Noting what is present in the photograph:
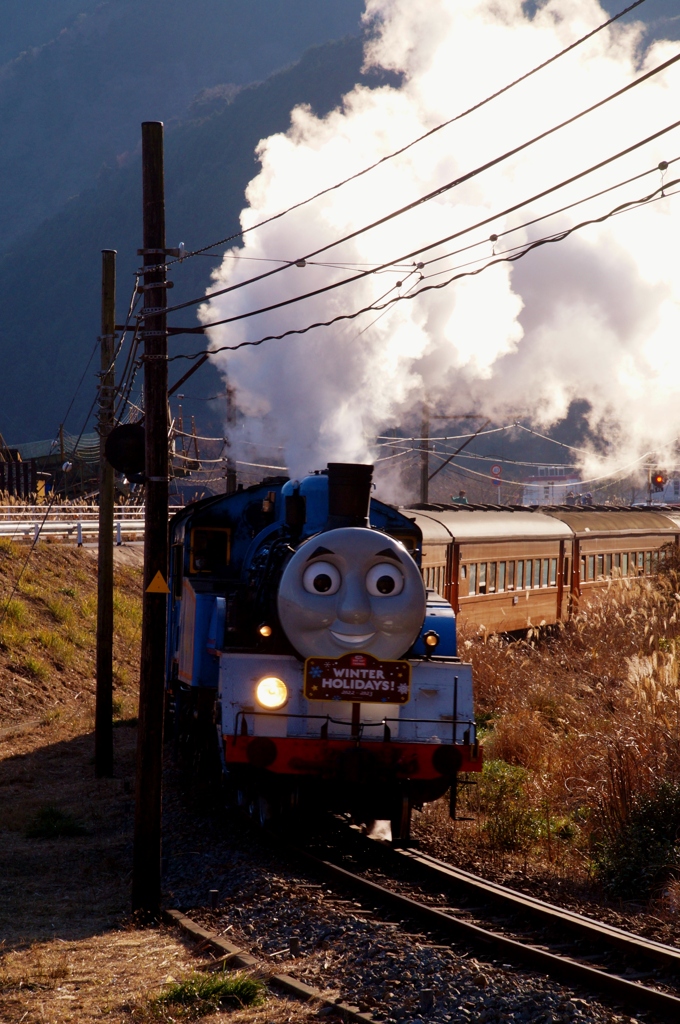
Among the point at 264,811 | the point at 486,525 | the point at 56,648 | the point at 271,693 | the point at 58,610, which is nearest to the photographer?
the point at 271,693

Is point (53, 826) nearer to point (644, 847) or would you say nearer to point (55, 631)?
point (644, 847)

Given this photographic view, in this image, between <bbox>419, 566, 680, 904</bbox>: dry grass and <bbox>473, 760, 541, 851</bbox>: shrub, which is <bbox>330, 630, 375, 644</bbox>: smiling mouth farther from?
<bbox>473, 760, 541, 851</bbox>: shrub

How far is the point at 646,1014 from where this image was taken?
5465 mm

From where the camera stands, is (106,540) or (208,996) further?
(106,540)

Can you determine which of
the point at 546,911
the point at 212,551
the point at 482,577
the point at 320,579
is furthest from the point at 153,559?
the point at 482,577

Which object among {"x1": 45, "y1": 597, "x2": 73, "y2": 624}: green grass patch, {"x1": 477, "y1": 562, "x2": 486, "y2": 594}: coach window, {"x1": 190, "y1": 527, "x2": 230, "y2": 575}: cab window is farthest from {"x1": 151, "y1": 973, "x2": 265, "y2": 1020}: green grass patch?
{"x1": 45, "y1": 597, "x2": 73, "y2": 624}: green grass patch

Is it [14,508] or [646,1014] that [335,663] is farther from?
[14,508]

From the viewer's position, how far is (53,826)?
10.4 m

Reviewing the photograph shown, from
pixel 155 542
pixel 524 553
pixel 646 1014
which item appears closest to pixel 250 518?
pixel 155 542

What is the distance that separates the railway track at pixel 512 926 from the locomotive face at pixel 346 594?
1683mm

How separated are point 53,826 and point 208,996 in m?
5.21

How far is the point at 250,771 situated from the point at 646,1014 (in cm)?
403

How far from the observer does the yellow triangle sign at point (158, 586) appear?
8211 millimetres

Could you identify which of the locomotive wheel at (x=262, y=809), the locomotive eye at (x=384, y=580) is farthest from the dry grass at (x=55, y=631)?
the locomotive eye at (x=384, y=580)
